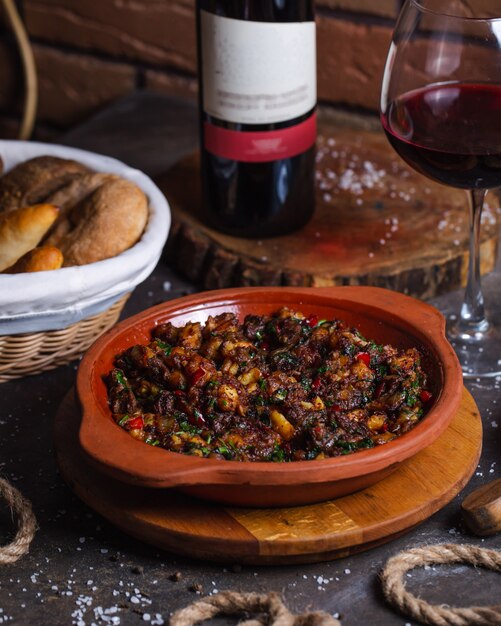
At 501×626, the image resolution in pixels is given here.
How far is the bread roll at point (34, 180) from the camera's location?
1518mm

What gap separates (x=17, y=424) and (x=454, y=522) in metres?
0.60

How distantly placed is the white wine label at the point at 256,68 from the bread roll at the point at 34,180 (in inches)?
10.2

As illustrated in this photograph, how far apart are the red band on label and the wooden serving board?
15 cm

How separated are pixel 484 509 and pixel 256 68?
31.0 inches

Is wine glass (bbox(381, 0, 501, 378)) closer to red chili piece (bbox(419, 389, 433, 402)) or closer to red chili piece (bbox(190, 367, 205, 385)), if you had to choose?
red chili piece (bbox(419, 389, 433, 402))

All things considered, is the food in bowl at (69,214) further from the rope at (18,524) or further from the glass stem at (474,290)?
the glass stem at (474,290)

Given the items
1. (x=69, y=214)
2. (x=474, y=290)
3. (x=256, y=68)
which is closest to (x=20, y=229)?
(x=69, y=214)

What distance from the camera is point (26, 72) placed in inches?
102

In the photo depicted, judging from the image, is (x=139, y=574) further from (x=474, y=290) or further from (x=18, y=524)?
(x=474, y=290)

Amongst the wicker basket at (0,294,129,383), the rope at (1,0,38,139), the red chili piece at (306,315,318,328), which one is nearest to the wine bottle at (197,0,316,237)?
the wicker basket at (0,294,129,383)

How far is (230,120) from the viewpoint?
1551mm

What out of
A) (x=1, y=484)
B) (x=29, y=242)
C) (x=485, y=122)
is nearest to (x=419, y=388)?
(x=485, y=122)

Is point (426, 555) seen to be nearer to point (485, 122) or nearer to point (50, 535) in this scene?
point (50, 535)

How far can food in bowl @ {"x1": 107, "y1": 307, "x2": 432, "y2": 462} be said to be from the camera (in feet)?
3.40
